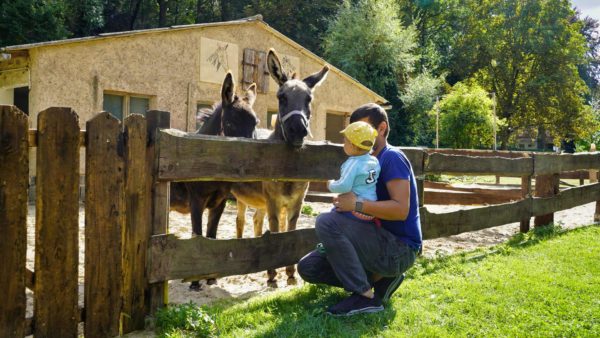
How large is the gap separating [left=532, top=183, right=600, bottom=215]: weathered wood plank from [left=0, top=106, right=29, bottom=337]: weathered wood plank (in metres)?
7.10

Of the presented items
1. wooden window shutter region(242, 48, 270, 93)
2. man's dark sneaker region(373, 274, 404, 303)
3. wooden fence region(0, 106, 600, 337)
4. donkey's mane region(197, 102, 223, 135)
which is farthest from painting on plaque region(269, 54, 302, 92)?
man's dark sneaker region(373, 274, 404, 303)

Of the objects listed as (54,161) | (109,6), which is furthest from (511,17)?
(54,161)

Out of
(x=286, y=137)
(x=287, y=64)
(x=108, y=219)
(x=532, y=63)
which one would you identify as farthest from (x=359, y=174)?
(x=532, y=63)

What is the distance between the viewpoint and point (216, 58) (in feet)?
50.3

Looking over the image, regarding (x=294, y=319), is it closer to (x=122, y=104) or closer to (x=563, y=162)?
(x=563, y=162)

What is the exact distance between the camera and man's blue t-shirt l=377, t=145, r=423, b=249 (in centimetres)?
382

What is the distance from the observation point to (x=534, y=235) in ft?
25.1

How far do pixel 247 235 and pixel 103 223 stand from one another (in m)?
5.35

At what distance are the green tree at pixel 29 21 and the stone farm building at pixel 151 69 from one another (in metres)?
7.42

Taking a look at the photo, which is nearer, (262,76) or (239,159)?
(239,159)

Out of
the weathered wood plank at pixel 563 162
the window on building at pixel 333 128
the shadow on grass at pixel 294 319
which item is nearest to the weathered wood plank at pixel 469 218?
the weathered wood plank at pixel 563 162

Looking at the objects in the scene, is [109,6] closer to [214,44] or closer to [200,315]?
[214,44]

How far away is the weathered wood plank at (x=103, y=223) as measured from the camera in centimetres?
334

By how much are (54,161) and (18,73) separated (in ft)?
37.4
